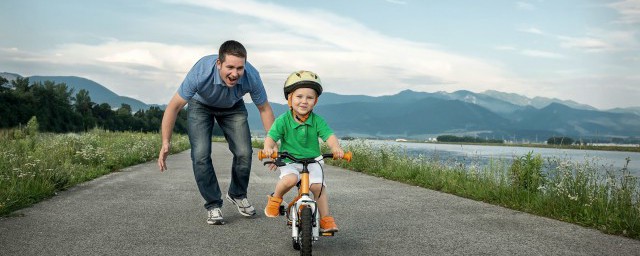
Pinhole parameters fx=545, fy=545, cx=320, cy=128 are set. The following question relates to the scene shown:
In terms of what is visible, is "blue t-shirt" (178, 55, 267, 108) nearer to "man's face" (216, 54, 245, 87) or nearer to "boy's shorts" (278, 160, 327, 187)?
"man's face" (216, 54, 245, 87)

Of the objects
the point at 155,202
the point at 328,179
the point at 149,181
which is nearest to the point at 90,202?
the point at 155,202

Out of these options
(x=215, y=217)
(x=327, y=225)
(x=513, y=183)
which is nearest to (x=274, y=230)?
(x=215, y=217)

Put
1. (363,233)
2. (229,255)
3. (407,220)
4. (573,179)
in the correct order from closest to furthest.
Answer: (229,255)
(363,233)
(407,220)
(573,179)

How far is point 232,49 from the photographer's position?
5320mm

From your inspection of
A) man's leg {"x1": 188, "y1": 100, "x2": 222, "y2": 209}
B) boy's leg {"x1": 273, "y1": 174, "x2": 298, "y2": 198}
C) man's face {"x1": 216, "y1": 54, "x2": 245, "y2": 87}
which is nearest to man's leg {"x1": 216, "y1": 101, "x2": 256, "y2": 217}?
man's leg {"x1": 188, "y1": 100, "x2": 222, "y2": 209}

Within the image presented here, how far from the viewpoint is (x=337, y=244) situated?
5195 mm

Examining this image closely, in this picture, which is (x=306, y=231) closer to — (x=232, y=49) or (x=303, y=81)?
(x=303, y=81)

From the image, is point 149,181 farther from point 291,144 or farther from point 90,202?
point 291,144

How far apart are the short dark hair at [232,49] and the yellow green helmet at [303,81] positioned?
991 millimetres

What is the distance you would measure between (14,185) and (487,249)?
6507 millimetres

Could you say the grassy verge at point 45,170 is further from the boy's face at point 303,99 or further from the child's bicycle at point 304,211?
the boy's face at point 303,99

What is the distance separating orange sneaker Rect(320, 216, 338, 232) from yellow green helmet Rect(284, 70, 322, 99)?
1.09 m

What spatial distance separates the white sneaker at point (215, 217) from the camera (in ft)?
20.1

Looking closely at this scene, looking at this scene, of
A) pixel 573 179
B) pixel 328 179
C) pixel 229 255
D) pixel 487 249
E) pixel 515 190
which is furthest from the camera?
pixel 328 179
